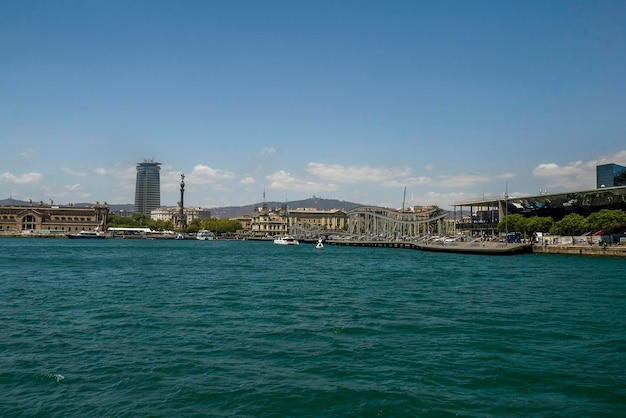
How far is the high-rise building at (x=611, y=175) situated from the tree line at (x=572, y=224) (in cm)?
2898

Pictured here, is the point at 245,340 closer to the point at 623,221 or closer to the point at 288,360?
the point at 288,360

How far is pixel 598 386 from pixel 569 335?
17.9 feet

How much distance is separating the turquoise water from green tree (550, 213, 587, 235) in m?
48.3

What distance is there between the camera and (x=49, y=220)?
168 m

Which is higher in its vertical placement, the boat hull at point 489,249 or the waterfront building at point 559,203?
the waterfront building at point 559,203

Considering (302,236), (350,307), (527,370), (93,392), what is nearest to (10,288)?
(350,307)

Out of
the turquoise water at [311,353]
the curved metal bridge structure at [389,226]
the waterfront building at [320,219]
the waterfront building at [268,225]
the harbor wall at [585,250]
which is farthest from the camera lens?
the waterfront building at [320,219]

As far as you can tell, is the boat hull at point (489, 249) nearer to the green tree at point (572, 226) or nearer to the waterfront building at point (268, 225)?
the green tree at point (572, 226)

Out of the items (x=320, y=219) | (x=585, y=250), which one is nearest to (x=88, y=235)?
(x=320, y=219)

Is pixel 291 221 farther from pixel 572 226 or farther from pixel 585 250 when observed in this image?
pixel 585 250

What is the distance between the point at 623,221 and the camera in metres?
68.3

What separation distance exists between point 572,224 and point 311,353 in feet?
227

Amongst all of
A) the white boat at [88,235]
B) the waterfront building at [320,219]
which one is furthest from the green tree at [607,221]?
the white boat at [88,235]

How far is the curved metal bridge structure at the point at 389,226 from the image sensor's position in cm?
12162
